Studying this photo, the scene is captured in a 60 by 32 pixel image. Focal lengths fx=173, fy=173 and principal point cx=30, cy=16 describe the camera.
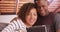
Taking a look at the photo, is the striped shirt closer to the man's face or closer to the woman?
the woman

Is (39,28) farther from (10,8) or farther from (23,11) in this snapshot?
(10,8)

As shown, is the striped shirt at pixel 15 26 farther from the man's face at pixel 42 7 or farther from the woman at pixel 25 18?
the man's face at pixel 42 7

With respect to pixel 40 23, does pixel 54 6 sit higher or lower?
higher

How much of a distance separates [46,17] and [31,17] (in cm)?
13

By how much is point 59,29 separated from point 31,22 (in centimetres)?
24

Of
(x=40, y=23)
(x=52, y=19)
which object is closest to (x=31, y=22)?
(x=40, y=23)

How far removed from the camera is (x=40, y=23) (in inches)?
58.3

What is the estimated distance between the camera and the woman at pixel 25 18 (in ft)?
4.72

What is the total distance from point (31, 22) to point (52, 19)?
0.18 metres

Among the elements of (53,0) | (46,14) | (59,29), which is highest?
(53,0)

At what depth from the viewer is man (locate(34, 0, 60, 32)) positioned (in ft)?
4.79

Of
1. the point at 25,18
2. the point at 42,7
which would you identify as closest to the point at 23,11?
the point at 25,18

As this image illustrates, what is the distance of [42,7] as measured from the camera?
4.87ft

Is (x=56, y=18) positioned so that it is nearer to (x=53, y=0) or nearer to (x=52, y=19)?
(x=52, y=19)
